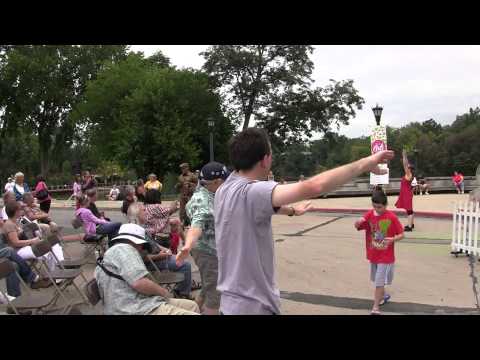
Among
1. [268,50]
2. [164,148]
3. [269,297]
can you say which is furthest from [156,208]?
[268,50]

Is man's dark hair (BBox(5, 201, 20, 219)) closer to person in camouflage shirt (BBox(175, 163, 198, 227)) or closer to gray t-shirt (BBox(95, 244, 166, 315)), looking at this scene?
person in camouflage shirt (BBox(175, 163, 198, 227))

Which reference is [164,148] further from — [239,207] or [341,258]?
[239,207]

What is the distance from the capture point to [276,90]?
4312 cm

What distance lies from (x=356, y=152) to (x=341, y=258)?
89.9m

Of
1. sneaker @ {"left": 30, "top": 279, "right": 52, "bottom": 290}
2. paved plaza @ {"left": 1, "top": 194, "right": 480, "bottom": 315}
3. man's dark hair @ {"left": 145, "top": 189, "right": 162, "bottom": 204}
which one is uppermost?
man's dark hair @ {"left": 145, "top": 189, "right": 162, "bottom": 204}

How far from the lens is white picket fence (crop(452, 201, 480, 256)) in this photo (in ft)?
28.9

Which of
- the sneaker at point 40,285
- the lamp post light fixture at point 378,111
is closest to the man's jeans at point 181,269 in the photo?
the sneaker at point 40,285

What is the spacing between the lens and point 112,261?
3.50m

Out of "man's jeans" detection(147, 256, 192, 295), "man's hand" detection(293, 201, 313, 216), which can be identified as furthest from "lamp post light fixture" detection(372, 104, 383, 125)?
"man's hand" detection(293, 201, 313, 216)

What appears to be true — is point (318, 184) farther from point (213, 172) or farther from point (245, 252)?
point (213, 172)

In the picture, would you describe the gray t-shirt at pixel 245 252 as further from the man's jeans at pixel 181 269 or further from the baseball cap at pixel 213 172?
the man's jeans at pixel 181 269

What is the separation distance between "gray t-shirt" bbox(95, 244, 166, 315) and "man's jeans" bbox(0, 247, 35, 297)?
9.68 feet

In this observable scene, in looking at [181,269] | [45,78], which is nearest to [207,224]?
[181,269]

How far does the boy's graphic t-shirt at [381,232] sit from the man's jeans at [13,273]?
418 centimetres
